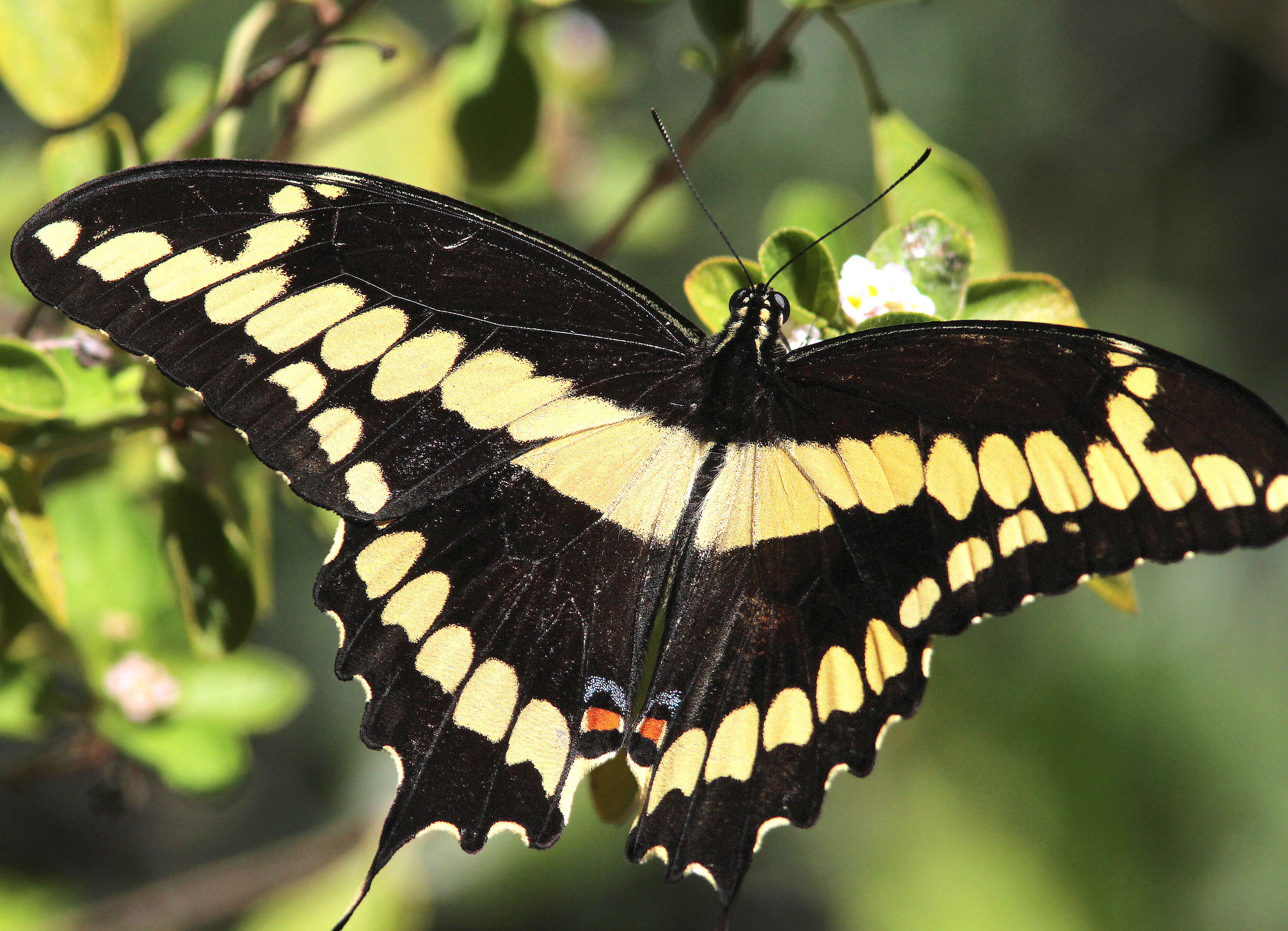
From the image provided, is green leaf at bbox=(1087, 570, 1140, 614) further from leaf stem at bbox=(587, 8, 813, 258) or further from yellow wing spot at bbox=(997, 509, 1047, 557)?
leaf stem at bbox=(587, 8, 813, 258)

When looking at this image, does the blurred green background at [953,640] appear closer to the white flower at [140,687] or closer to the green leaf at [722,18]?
the green leaf at [722,18]

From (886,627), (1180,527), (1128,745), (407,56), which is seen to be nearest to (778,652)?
(886,627)

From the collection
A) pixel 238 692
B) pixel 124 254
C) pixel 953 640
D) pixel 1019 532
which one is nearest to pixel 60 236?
pixel 124 254

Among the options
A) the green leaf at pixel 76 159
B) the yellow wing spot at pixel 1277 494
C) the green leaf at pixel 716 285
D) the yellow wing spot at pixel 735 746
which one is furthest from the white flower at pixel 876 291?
the green leaf at pixel 76 159

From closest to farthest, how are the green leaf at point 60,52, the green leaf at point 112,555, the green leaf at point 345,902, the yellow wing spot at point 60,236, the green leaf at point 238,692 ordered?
the yellow wing spot at point 60,236, the green leaf at point 60,52, the green leaf at point 112,555, the green leaf at point 238,692, the green leaf at point 345,902

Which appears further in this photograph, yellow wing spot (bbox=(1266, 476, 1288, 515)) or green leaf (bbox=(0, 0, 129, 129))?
green leaf (bbox=(0, 0, 129, 129))

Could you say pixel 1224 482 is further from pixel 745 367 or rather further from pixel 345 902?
pixel 345 902

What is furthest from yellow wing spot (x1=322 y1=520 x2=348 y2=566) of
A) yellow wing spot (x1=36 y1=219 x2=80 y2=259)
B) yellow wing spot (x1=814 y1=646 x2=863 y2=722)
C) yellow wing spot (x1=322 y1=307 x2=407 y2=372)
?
yellow wing spot (x1=814 y1=646 x2=863 y2=722)
